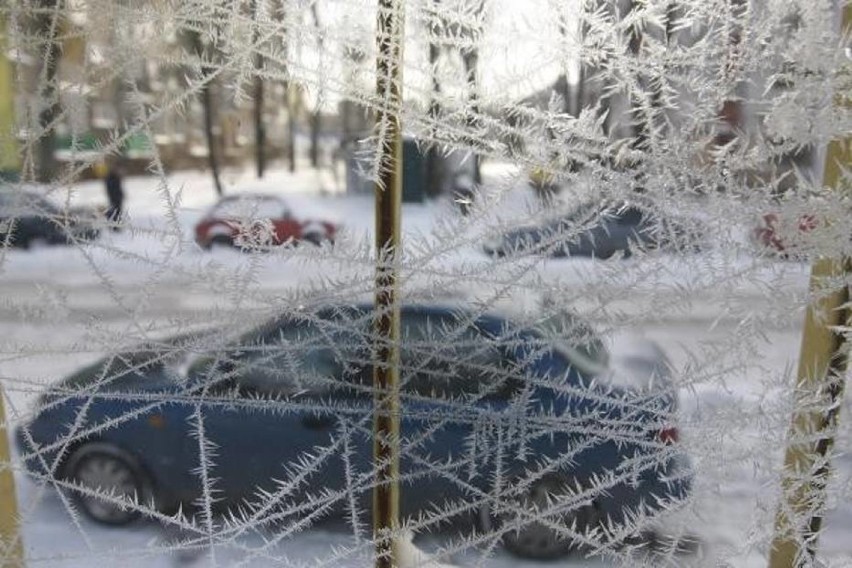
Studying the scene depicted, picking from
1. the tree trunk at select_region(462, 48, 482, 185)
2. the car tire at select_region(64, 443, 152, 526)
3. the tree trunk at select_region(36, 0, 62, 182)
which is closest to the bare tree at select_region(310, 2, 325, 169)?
the tree trunk at select_region(462, 48, 482, 185)

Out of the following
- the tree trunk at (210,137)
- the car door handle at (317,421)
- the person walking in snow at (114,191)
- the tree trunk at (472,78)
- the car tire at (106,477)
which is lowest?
the car tire at (106,477)

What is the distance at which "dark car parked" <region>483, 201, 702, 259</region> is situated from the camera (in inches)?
23.4

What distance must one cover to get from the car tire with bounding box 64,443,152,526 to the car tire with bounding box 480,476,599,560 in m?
0.34

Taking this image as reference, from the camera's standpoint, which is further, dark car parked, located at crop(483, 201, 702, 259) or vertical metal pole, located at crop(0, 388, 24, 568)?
vertical metal pole, located at crop(0, 388, 24, 568)

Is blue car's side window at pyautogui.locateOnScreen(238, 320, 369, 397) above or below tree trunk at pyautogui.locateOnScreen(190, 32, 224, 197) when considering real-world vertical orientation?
below

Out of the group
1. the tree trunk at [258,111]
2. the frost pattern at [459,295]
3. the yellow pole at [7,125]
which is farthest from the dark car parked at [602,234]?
the yellow pole at [7,125]

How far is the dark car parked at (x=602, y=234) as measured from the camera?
1.95ft

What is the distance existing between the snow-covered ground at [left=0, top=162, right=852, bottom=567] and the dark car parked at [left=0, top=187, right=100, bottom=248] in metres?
0.01

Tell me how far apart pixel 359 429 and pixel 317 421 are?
0.13 ft

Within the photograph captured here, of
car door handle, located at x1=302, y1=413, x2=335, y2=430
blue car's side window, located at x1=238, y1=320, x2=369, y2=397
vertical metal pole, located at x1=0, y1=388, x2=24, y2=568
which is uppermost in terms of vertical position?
blue car's side window, located at x1=238, y1=320, x2=369, y2=397

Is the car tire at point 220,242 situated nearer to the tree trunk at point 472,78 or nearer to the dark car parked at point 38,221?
the dark car parked at point 38,221

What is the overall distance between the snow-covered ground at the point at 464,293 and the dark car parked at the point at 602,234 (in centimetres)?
1

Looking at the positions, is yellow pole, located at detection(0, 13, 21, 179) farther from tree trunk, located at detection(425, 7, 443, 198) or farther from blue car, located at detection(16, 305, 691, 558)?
tree trunk, located at detection(425, 7, 443, 198)

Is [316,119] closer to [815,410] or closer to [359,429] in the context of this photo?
[359,429]
